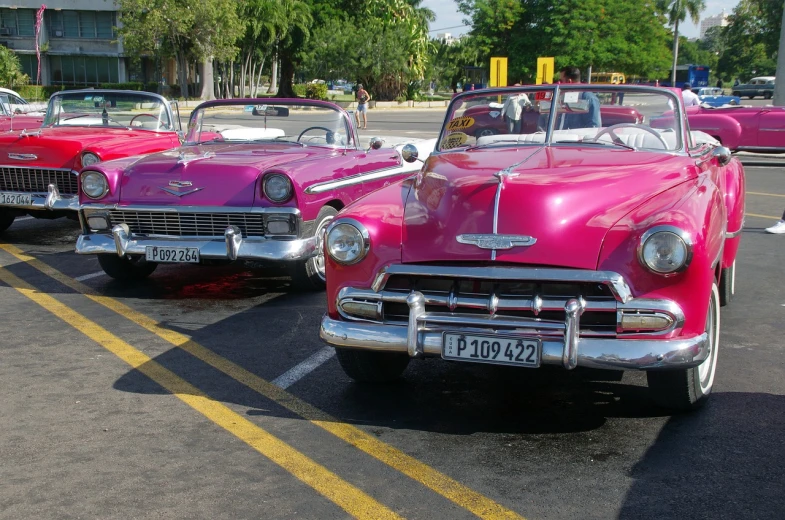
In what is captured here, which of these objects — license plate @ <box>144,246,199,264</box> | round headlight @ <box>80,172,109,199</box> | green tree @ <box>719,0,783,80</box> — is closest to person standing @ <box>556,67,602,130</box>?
license plate @ <box>144,246,199,264</box>

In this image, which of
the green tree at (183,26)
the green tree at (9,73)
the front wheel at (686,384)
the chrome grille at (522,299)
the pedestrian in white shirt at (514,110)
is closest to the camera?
the chrome grille at (522,299)

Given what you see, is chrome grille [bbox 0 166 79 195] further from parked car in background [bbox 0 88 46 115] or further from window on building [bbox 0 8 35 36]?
window on building [bbox 0 8 35 36]

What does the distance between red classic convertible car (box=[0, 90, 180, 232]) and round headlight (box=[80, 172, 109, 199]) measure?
5.30 feet

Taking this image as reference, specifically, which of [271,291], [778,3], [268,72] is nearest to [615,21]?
[778,3]

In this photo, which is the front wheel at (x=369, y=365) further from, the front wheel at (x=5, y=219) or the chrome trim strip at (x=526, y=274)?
the front wheel at (x=5, y=219)

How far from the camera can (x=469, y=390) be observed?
16.0ft

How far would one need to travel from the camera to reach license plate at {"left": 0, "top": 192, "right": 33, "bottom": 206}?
923cm

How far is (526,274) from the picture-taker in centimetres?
403

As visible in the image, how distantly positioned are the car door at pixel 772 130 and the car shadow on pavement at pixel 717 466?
1428 cm

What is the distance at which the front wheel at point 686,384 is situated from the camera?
4.25 meters

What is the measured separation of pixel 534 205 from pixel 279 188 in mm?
3064

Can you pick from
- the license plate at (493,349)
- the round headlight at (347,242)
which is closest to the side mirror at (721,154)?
the license plate at (493,349)

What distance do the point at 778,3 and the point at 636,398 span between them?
3191 inches

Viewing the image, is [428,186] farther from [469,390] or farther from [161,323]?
[161,323]
